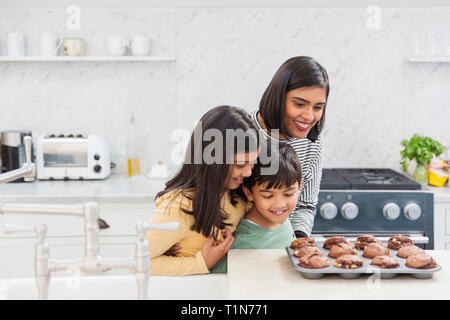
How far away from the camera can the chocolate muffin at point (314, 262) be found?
1.25 m

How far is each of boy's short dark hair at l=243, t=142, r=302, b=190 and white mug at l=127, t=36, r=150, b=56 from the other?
1655 millimetres

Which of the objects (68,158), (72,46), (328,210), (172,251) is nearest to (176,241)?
(172,251)

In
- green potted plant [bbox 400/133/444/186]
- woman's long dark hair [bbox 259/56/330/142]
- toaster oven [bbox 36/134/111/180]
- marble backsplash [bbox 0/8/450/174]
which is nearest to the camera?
woman's long dark hair [bbox 259/56/330/142]

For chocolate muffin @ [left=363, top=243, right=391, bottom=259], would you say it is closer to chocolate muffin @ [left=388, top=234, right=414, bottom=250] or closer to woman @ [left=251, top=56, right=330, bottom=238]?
chocolate muffin @ [left=388, top=234, right=414, bottom=250]

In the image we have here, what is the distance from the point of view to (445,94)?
311 cm

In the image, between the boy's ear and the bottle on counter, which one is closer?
the boy's ear

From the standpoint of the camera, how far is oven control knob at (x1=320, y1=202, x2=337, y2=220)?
2.55 metres

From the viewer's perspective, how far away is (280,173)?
1.51 metres

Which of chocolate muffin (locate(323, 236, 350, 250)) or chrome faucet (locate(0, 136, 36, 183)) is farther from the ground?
chrome faucet (locate(0, 136, 36, 183))

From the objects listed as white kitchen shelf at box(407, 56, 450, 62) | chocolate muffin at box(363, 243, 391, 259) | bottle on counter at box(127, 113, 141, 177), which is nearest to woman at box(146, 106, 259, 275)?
chocolate muffin at box(363, 243, 391, 259)

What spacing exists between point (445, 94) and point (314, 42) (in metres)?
0.89
